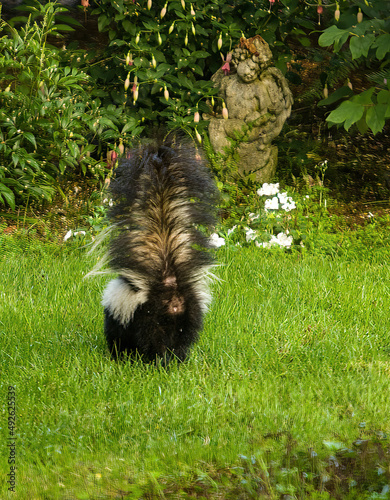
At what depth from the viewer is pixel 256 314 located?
14.7 ft

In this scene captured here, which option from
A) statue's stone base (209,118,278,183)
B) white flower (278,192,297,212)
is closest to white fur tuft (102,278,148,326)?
white flower (278,192,297,212)

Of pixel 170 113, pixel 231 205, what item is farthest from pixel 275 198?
pixel 170 113

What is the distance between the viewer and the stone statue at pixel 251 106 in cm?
697

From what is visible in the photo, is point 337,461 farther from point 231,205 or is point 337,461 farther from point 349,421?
point 231,205

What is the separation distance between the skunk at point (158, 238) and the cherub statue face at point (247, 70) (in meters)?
3.69

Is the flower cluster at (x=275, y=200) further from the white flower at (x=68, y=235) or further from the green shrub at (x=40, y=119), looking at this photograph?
the white flower at (x=68, y=235)

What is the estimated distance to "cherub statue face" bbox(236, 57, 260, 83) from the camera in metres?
6.93

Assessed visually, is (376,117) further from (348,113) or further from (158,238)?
(158,238)

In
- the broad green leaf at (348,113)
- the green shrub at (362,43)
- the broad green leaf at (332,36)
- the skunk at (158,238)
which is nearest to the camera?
the skunk at (158,238)

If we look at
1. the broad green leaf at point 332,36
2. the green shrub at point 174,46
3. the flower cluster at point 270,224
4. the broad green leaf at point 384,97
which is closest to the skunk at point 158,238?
the broad green leaf at point 332,36

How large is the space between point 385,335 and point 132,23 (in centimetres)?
455

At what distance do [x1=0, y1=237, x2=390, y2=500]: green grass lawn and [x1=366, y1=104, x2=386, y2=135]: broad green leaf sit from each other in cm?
123

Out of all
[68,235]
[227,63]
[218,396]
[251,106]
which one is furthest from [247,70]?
[218,396]

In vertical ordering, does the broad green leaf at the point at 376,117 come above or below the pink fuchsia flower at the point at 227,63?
above
